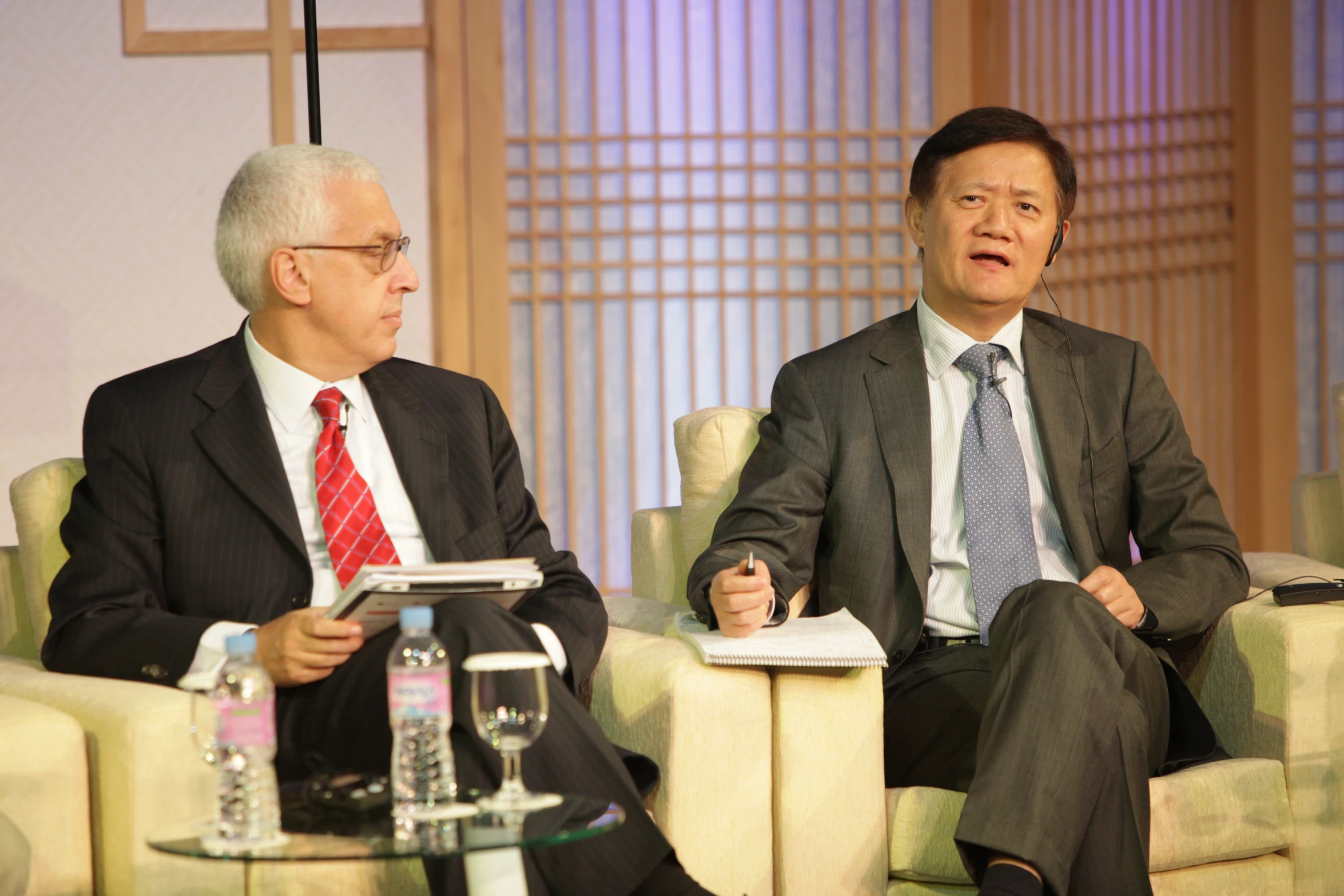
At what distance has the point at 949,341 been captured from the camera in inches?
89.7

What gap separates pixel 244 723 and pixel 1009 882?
852 millimetres

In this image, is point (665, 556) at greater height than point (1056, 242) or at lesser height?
lesser

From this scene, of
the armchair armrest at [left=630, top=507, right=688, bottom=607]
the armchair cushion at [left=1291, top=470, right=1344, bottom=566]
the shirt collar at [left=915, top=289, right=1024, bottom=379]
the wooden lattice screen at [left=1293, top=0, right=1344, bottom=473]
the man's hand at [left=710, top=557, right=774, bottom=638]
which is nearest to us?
the man's hand at [left=710, top=557, right=774, bottom=638]

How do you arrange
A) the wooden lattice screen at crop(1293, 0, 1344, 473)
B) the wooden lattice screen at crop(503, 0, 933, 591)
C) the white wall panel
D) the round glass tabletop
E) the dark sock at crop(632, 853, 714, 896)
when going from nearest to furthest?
the round glass tabletop < the dark sock at crop(632, 853, 714, 896) < the white wall panel < the wooden lattice screen at crop(503, 0, 933, 591) < the wooden lattice screen at crop(1293, 0, 1344, 473)

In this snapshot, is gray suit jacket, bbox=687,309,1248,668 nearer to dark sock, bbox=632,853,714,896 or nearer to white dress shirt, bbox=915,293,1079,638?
white dress shirt, bbox=915,293,1079,638

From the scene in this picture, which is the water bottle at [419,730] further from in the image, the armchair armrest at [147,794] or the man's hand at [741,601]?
the man's hand at [741,601]

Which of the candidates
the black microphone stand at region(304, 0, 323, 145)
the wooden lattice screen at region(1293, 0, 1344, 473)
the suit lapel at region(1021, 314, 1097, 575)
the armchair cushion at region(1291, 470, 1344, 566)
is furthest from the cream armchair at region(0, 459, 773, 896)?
the wooden lattice screen at region(1293, 0, 1344, 473)

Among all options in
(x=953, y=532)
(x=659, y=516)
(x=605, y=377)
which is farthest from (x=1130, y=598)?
(x=605, y=377)

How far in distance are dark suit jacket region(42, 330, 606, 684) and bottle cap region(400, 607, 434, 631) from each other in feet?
1.74

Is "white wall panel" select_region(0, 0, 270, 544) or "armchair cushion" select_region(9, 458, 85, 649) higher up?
"white wall panel" select_region(0, 0, 270, 544)

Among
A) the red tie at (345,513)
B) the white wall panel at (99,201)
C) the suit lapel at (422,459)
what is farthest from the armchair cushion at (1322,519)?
the white wall panel at (99,201)

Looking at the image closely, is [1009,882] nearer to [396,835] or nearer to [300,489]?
[396,835]

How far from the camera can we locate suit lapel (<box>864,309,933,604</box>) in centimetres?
215

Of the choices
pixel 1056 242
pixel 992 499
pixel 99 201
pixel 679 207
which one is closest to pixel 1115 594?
pixel 992 499
